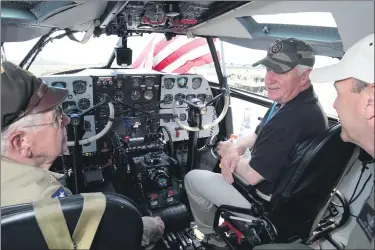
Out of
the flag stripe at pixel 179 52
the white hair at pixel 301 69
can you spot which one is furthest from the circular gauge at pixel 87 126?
the white hair at pixel 301 69

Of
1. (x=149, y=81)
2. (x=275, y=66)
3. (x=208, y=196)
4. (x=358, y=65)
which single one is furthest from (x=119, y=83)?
(x=358, y=65)

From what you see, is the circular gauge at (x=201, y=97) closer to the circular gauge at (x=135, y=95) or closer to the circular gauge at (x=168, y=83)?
the circular gauge at (x=168, y=83)

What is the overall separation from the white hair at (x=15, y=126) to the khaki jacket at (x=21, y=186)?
8cm

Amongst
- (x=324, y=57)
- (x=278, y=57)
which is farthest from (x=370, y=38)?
(x=324, y=57)

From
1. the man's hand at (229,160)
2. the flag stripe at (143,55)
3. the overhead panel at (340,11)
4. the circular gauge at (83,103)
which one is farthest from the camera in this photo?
the flag stripe at (143,55)

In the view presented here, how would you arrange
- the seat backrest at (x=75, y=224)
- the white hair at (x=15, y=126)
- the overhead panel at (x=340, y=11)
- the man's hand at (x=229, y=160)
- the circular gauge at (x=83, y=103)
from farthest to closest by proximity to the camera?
the circular gauge at (x=83, y=103), the man's hand at (x=229, y=160), the white hair at (x=15, y=126), the overhead panel at (x=340, y=11), the seat backrest at (x=75, y=224)

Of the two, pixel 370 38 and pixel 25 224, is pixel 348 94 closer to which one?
pixel 370 38

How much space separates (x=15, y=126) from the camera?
3.36ft

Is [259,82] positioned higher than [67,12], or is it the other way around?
[67,12]

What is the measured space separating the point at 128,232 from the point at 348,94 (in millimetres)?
790

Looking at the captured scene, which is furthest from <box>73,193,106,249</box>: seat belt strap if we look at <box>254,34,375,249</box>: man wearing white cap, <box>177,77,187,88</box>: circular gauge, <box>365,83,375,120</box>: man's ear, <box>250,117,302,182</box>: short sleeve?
<box>177,77,187,88</box>: circular gauge

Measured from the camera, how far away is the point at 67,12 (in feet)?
6.00

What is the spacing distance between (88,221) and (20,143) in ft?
1.39

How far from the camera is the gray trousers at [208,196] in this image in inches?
70.8
